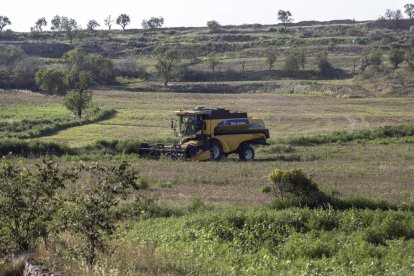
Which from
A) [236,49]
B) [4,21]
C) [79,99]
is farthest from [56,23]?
[79,99]

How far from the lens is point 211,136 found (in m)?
29.7

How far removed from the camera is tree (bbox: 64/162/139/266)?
977 centimetres

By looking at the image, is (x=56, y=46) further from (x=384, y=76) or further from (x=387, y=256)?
(x=387, y=256)

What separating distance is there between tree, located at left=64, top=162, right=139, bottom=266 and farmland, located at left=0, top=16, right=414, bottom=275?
0.04 meters

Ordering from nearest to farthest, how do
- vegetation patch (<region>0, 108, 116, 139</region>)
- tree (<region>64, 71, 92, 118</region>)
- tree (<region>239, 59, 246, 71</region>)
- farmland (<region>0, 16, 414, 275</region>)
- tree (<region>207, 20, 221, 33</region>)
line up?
farmland (<region>0, 16, 414, 275</region>)
vegetation patch (<region>0, 108, 116, 139</region>)
tree (<region>64, 71, 92, 118</region>)
tree (<region>239, 59, 246, 71</region>)
tree (<region>207, 20, 221, 33</region>)

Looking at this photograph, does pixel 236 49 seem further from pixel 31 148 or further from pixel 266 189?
pixel 266 189

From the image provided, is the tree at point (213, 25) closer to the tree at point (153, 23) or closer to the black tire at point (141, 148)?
the tree at point (153, 23)

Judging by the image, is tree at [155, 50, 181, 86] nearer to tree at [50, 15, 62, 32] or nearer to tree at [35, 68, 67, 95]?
tree at [35, 68, 67, 95]

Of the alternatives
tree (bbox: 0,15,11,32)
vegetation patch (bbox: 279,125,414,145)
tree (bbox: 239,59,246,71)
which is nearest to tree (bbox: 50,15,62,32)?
tree (bbox: 0,15,11,32)

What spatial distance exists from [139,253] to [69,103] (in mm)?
42329

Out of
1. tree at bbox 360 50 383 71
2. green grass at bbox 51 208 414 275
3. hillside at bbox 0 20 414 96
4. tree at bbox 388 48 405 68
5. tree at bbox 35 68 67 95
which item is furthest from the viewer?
hillside at bbox 0 20 414 96

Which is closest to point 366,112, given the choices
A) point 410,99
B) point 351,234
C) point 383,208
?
point 410,99

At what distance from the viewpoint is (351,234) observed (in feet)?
41.5

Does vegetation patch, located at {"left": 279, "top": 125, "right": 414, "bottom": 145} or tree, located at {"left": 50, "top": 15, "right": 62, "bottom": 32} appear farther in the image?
tree, located at {"left": 50, "top": 15, "right": 62, "bottom": 32}
